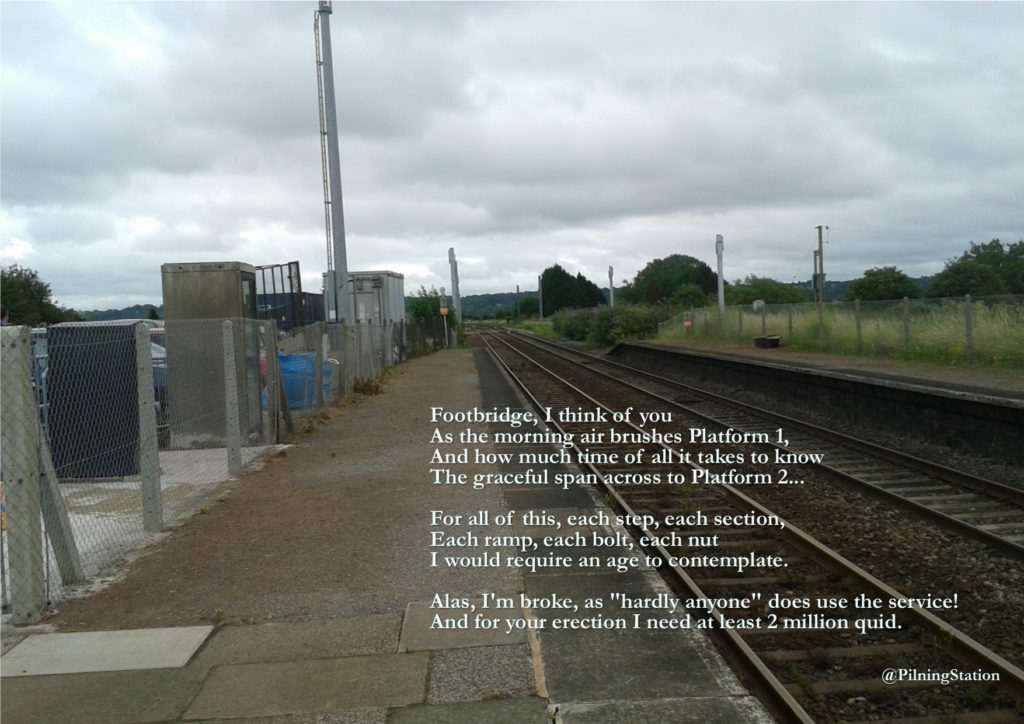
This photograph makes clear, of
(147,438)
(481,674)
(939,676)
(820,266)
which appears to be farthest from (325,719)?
(820,266)

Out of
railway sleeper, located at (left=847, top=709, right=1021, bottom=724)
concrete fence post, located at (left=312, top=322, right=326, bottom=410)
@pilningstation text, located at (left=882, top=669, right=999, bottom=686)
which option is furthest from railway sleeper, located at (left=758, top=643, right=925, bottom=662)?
concrete fence post, located at (left=312, top=322, right=326, bottom=410)

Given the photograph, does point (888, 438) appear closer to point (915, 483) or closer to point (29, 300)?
point (915, 483)

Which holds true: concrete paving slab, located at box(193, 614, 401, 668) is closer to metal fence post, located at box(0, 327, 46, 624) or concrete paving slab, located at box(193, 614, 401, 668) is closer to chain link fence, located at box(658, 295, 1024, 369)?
metal fence post, located at box(0, 327, 46, 624)

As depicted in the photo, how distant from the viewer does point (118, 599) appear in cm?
632

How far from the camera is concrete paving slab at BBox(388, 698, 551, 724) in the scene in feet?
14.2

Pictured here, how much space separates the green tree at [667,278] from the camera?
125625 millimetres

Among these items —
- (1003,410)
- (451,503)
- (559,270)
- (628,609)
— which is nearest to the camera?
(628,609)

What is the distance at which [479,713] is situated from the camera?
4.40m

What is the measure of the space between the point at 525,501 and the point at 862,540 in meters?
3.20

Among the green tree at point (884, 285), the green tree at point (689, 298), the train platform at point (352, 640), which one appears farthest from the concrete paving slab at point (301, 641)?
the green tree at point (689, 298)

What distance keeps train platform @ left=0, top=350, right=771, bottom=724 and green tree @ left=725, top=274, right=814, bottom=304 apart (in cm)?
7483

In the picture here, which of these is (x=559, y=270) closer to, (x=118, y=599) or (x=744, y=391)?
(x=744, y=391)

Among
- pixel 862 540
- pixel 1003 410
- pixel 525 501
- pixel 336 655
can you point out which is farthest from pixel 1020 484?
pixel 336 655

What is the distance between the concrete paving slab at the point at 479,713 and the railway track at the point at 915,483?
4652 millimetres
